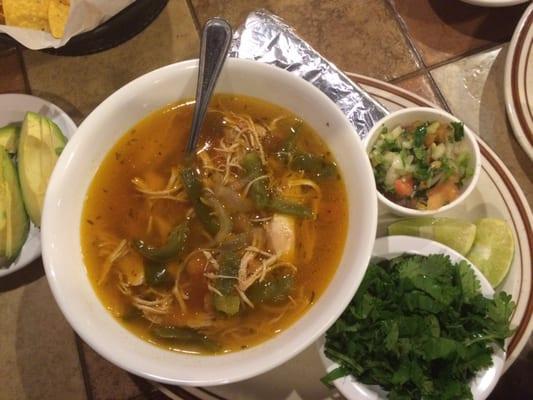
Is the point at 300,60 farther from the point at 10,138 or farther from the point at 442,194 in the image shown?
the point at 10,138

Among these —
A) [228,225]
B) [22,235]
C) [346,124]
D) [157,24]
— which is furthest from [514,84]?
[22,235]

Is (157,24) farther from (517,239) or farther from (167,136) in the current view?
(517,239)

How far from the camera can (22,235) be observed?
5.27 ft

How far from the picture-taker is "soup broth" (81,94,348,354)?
123 cm

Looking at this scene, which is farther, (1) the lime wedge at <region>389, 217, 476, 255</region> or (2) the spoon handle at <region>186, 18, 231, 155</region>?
(1) the lime wedge at <region>389, 217, 476, 255</region>

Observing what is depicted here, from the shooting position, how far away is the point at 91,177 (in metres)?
1.30

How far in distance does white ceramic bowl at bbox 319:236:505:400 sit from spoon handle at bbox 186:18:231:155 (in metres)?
0.57

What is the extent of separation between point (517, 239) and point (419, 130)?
0.40 metres

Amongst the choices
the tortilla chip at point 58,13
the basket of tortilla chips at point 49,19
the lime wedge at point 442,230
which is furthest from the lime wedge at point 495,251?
the tortilla chip at point 58,13

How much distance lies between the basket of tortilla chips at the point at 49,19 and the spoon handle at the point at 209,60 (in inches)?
17.7

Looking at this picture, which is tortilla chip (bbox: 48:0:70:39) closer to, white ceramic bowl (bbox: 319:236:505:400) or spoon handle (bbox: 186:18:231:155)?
spoon handle (bbox: 186:18:231:155)

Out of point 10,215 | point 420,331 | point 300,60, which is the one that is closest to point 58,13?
point 10,215

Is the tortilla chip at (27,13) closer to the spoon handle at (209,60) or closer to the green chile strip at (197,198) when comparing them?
the spoon handle at (209,60)

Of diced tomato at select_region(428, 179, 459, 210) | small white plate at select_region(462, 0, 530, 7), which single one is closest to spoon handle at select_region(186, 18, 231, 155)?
diced tomato at select_region(428, 179, 459, 210)
